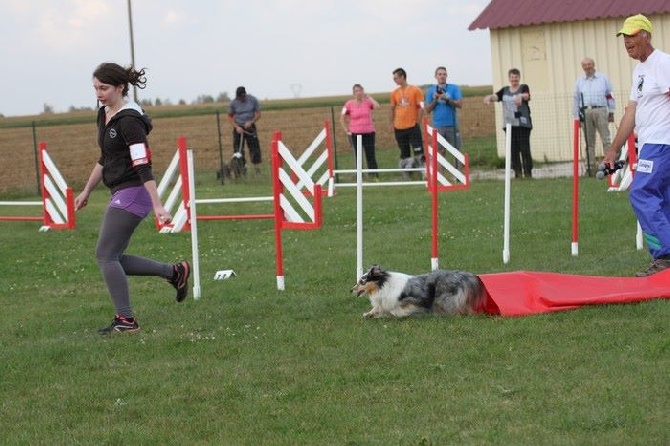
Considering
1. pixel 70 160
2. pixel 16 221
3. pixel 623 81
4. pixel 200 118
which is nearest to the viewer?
pixel 16 221

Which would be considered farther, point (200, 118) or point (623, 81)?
point (200, 118)

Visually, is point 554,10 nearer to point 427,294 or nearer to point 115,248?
point 427,294

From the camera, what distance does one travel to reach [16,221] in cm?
1928

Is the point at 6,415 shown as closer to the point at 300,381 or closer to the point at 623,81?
the point at 300,381

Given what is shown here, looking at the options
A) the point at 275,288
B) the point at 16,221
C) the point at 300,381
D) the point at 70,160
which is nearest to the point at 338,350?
the point at 300,381

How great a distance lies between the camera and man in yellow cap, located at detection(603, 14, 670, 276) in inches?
352

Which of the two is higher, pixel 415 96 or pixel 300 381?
pixel 415 96

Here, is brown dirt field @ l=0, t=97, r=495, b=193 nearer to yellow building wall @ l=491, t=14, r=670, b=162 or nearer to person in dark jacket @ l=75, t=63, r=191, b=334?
yellow building wall @ l=491, t=14, r=670, b=162

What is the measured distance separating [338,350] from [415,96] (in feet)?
46.0

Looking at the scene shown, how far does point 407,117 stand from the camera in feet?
70.2

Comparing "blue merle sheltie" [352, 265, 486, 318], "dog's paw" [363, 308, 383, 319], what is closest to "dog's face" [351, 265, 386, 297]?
"blue merle sheltie" [352, 265, 486, 318]

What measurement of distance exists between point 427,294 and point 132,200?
2039 millimetres

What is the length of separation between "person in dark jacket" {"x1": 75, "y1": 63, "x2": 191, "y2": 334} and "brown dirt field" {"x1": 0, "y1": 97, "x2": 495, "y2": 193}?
18.3m

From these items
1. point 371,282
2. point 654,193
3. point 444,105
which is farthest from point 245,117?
point 371,282
